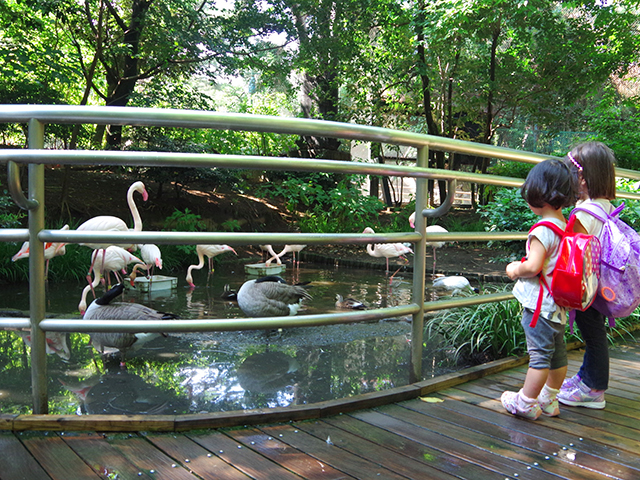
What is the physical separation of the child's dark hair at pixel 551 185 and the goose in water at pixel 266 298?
8.44 feet

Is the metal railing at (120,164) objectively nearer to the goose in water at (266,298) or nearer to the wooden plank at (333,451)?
the wooden plank at (333,451)

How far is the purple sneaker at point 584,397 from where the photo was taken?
2.36 m

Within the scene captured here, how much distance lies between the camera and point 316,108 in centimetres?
1571

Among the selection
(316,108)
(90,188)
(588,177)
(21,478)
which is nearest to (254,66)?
(316,108)

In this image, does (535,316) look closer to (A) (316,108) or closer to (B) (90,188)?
(B) (90,188)

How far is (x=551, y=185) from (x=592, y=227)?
1.31 ft

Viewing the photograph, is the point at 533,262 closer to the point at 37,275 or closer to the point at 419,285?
the point at 419,285

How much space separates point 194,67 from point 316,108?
4.52 metres

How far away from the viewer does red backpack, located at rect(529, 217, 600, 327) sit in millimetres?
2086

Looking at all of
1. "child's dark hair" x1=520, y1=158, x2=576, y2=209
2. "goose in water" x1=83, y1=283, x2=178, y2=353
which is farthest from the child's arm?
"goose in water" x1=83, y1=283, x2=178, y2=353


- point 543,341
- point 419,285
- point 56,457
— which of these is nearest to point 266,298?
point 419,285

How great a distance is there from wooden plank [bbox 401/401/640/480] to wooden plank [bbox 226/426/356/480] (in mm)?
622

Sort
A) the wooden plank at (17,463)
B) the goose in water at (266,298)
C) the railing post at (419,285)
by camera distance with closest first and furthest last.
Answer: the wooden plank at (17,463) < the railing post at (419,285) < the goose in water at (266,298)

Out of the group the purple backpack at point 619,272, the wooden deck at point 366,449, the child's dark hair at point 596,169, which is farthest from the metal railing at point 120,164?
the purple backpack at point 619,272
